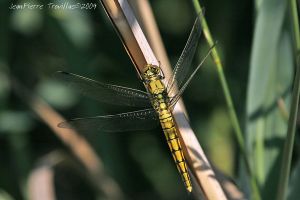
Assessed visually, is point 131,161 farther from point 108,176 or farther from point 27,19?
point 27,19

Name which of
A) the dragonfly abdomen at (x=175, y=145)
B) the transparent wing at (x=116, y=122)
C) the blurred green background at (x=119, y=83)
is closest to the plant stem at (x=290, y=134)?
the dragonfly abdomen at (x=175, y=145)

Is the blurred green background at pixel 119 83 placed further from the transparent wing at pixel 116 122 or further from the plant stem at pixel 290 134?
the plant stem at pixel 290 134

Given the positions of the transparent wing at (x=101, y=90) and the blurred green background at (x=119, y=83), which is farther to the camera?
the blurred green background at (x=119, y=83)

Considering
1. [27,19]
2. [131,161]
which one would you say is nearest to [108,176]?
[131,161]

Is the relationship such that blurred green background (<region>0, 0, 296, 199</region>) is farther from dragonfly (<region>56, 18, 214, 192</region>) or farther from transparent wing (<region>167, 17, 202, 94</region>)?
transparent wing (<region>167, 17, 202, 94</region>)

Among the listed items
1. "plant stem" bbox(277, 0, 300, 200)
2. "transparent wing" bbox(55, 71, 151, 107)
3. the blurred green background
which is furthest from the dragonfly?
the blurred green background

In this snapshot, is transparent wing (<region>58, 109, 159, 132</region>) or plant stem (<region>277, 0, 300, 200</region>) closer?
plant stem (<region>277, 0, 300, 200</region>)

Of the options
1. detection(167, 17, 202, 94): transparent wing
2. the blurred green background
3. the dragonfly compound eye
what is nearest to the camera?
the dragonfly compound eye
